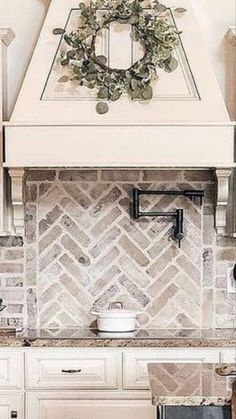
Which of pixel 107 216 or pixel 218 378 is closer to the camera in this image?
pixel 218 378

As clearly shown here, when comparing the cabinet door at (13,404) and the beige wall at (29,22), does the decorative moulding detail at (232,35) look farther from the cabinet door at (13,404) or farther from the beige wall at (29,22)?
the cabinet door at (13,404)

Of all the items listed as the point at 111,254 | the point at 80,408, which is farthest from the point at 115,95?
the point at 80,408

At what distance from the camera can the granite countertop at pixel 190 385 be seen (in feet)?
7.57

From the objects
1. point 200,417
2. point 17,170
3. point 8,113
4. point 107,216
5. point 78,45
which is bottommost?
point 200,417

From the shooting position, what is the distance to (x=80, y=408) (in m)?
3.86

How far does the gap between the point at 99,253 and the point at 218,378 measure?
1910 millimetres

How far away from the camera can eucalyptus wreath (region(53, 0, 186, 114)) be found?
3980 millimetres

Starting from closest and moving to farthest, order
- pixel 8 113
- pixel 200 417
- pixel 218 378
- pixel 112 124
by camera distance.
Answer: pixel 200 417, pixel 218 378, pixel 112 124, pixel 8 113

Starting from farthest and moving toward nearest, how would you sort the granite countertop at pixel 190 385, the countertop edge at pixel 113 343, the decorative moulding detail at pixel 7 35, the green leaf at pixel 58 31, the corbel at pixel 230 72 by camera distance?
the corbel at pixel 230 72 → the decorative moulding detail at pixel 7 35 → the green leaf at pixel 58 31 → the countertop edge at pixel 113 343 → the granite countertop at pixel 190 385

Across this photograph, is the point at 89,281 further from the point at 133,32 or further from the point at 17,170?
the point at 133,32

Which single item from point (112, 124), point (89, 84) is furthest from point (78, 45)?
point (112, 124)

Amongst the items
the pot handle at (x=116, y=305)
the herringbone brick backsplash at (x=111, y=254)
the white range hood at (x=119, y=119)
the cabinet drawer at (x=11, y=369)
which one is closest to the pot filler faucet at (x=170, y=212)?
the herringbone brick backsplash at (x=111, y=254)

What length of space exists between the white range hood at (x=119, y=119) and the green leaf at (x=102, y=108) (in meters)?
0.02

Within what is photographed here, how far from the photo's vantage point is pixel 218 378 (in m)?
2.57
